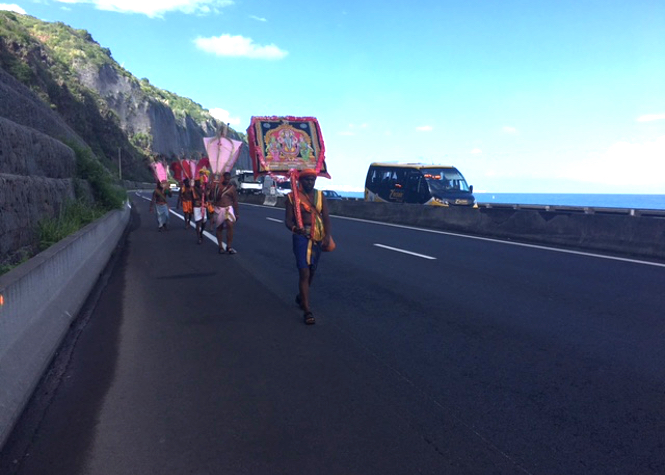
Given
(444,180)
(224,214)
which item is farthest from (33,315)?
(444,180)

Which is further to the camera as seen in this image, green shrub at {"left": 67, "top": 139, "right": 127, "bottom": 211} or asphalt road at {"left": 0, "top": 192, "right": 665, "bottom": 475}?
green shrub at {"left": 67, "top": 139, "right": 127, "bottom": 211}

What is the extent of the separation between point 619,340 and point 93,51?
90.0 m

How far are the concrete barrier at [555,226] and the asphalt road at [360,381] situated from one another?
12.3ft

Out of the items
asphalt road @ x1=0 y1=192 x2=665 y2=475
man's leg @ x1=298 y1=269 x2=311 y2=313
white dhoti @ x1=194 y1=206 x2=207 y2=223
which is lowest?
asphalt road @ x1=0 y1=192 x2=665 y2=475

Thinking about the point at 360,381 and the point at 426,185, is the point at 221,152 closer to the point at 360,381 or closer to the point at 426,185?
the point at 360,381

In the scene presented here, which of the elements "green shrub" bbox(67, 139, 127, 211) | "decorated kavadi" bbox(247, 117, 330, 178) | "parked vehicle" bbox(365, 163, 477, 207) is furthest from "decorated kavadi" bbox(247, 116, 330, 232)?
"green shrub" bbox(67, 139, 127, 211)

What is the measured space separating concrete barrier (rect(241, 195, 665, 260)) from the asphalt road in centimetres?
374

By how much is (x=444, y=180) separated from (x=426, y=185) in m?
1.06

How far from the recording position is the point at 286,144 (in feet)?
85.8

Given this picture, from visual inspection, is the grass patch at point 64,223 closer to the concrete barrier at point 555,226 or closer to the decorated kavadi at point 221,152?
the decorated kavadi at point 221,152

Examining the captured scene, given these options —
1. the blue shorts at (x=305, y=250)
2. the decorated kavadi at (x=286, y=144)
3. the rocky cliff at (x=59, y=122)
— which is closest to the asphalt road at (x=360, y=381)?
the blue shorts at (x=305, y=250)

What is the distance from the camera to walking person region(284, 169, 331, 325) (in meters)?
6.91

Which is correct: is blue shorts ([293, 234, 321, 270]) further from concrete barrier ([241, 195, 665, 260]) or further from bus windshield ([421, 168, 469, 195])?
bus windshield ([421, 168, 469, 195])

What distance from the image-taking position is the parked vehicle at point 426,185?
2658 centimetres
